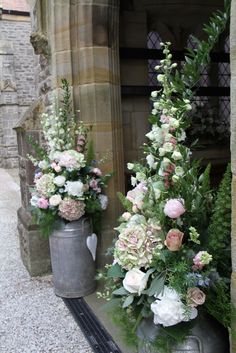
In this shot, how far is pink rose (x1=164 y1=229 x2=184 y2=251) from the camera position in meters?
1.56

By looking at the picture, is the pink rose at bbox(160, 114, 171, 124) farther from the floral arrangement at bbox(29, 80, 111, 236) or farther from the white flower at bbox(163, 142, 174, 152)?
the floral arrangement at bbox(29, 80, 111, 236)

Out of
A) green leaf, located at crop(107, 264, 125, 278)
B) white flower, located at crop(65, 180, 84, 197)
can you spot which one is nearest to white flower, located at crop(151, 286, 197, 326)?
green leaf, located at crop(107, 264, 125, 278)

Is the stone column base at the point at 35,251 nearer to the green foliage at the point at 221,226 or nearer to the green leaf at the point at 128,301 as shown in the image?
the green leaf at the point at 128,301

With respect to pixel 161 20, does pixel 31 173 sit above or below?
below

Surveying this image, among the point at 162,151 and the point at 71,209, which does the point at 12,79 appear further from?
the point at 162,151

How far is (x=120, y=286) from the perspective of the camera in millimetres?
1855

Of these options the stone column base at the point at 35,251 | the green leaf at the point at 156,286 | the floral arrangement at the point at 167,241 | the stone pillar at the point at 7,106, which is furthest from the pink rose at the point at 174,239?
the stone pillar at the point at 7,106

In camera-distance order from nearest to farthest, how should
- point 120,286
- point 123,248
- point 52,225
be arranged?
point 123,248 < point 120,286 < point 52,225

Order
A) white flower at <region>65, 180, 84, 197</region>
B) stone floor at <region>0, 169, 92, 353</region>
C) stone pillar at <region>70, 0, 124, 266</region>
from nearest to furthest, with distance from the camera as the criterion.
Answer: stone floor at <region>0, 169, 92, 353</region> → white flower at <region>65, 180, 84, 197</region> → stone pillar at <region>70, 0, 124, 266</region>

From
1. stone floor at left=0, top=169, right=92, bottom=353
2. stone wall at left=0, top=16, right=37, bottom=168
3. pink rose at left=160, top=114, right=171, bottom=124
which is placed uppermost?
stone wall at left=0, top=16, right=37, bottom=168

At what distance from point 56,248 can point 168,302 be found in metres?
2.06

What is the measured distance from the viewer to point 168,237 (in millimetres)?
1577

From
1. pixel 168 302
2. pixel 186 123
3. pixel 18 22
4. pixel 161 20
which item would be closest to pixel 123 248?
pixel 168 302

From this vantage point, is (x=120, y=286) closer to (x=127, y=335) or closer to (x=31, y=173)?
(x=127, y=335)
